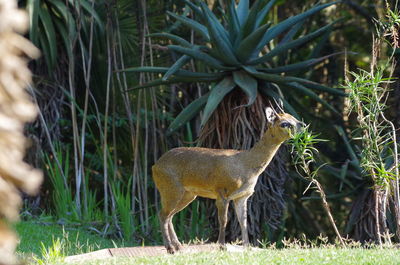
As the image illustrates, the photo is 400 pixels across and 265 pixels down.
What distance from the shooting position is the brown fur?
6859mm

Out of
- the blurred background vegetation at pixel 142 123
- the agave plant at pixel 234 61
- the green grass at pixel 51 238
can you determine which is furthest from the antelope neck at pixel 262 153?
the green grass at pixel 51 238

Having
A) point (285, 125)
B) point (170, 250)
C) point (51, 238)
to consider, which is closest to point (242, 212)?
point (170, 250)

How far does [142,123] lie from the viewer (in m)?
11.9

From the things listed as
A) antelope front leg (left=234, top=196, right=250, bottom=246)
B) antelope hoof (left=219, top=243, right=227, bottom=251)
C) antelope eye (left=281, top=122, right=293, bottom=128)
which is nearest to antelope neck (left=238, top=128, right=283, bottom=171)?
antelope eye (left=281, top=122, right=293, bottom=128)

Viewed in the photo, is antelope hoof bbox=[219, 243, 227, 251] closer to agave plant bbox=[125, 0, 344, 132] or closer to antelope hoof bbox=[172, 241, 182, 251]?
antelope hoof bbox=[172, 241, 182, 251]

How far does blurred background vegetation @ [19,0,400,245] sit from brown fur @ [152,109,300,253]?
1.72m

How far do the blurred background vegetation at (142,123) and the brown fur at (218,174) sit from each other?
1.72 metres

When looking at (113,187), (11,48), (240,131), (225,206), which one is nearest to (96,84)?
(113,187)

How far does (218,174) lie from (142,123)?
17.0ft

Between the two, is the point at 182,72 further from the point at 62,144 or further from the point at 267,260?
the point at 267,260

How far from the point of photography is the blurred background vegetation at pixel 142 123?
9664mm

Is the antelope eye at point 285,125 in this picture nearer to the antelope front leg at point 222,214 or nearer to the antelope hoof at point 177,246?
the antelope front leg at point 222,214

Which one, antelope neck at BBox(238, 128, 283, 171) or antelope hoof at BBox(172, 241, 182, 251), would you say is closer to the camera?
antelope neck at BBox(238, 128, 283, 171)

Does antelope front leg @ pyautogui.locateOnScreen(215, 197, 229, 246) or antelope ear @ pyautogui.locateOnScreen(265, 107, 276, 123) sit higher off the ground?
antelope ear @ pyautogui.locateOnScreen(265, 107, 276, 123)
